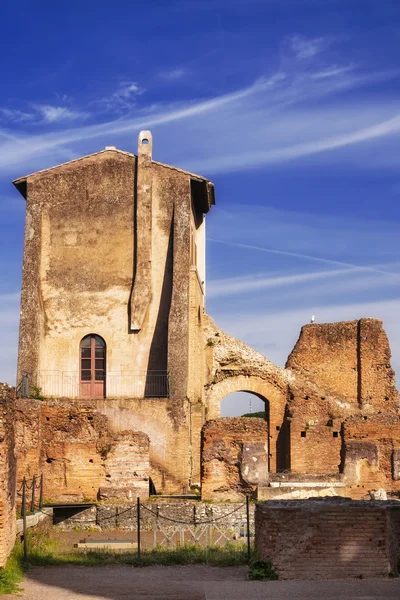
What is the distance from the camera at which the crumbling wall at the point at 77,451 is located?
787 inches

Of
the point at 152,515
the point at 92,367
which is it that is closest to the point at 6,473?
the point at 152,515

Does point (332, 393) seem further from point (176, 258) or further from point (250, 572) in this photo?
point (250, 572)

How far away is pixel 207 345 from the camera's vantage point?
2828cm

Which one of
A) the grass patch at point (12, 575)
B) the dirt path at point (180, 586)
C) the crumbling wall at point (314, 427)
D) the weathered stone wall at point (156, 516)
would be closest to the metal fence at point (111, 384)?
the crumbling wall at point (314, 427)

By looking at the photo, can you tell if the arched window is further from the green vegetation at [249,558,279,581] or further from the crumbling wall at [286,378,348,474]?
the green vegetation at [249,558,279,581]

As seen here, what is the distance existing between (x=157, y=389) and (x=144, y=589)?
41.9ft

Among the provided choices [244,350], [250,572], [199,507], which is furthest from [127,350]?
[250,572]

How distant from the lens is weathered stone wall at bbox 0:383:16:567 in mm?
12375

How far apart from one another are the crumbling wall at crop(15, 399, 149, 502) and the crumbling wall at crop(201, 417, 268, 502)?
1.41 meters

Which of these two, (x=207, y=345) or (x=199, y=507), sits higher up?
(x=207, y=345)

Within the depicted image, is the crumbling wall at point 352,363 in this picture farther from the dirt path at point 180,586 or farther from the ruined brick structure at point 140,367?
the dirt path at point 180,586

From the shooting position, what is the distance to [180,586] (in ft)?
37.9

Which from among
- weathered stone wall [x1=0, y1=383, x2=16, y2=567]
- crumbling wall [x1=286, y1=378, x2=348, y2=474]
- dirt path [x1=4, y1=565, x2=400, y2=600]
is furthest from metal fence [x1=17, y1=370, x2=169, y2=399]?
dirt path [x1=4, y1=565, x2=400, y2=600]

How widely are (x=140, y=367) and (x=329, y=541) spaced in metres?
12.9
